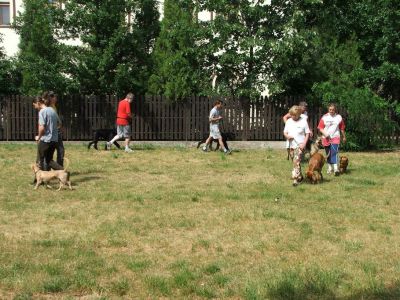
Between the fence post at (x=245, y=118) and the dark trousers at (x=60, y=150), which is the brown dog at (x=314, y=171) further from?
the fence post at (x=245, y=118)

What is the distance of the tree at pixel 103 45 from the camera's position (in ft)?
67.8

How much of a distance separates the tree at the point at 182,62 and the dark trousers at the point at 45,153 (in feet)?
32.7

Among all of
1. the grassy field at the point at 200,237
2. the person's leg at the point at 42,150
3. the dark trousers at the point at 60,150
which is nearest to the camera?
the grassy field at the point at 200,237

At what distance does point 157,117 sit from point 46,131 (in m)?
9.95

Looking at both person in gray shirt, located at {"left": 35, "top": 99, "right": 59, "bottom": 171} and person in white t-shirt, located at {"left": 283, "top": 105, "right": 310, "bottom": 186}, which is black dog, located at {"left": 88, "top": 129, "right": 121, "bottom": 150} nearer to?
person in gray shirt, located at {"left": 35, "top": 99, "right": 59, "bottom": 171}

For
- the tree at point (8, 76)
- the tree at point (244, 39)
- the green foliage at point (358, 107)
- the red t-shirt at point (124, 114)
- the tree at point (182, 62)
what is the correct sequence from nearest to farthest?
1. the red t-shirt at point (124, 114)
2. the green foliage at point (358, 107)
3. the tree at point (244, 39)
4. the tree at point (182, 62)
5. the tree at point (8, 76)

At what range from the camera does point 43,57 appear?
21609 millimetres

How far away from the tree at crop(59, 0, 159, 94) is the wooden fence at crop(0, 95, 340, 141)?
A: 104 centimetres

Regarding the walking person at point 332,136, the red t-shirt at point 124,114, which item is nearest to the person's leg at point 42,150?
the walking person at point 332,136

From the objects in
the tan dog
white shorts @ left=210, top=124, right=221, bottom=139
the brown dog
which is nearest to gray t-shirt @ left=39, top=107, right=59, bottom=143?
the tan dog

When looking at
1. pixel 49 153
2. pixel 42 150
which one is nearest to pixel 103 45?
pixel 49 153

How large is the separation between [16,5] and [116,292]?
32069 mm

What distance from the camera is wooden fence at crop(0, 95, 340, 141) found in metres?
20.1

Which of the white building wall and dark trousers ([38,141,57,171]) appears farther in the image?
the white building wall
